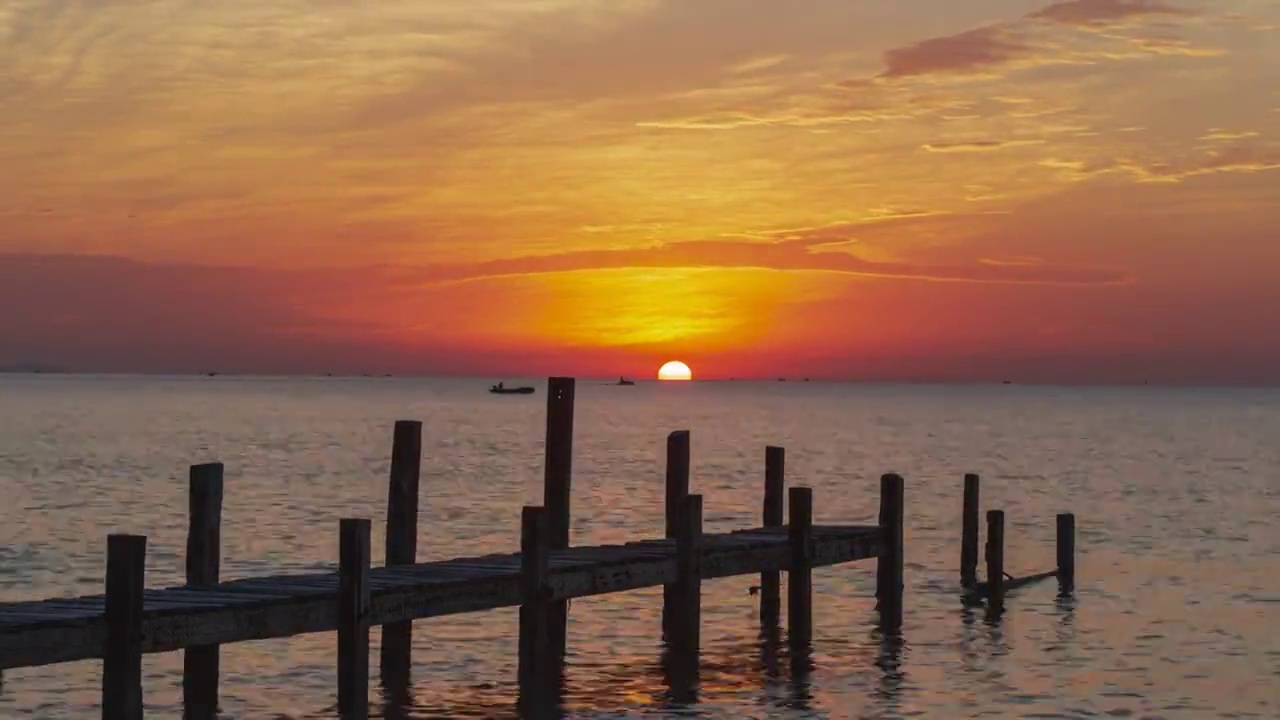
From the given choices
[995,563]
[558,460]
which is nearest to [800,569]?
[558,460]

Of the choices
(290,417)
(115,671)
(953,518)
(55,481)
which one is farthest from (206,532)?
(290,417)

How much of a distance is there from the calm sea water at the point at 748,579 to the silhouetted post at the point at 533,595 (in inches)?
41.8

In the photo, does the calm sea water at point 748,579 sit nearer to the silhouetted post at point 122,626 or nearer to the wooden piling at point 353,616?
the wooden piling at point 353,616

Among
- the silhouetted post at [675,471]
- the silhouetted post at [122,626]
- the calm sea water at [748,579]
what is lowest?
the calm sea water at [748,579]

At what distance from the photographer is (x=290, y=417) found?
438 ft

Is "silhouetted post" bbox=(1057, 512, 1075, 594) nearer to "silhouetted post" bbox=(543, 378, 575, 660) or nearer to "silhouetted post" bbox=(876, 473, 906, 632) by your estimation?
"silhouetted post" bbox=(876, 473, 906, 632)

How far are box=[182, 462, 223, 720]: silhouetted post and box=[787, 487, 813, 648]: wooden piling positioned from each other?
740 cm

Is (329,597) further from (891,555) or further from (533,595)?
(891,555)

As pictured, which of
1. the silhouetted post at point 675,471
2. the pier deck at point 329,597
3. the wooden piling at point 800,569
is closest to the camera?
the pier deck at point 329,597

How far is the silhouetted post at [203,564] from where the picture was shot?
58.8ft

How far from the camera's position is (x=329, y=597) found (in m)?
16.3

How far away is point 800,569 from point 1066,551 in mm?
9518

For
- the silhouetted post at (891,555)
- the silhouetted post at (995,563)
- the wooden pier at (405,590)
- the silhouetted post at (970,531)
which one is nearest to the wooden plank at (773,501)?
the wooden pier at (405,590)

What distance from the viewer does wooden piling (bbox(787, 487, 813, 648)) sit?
2227 cm
